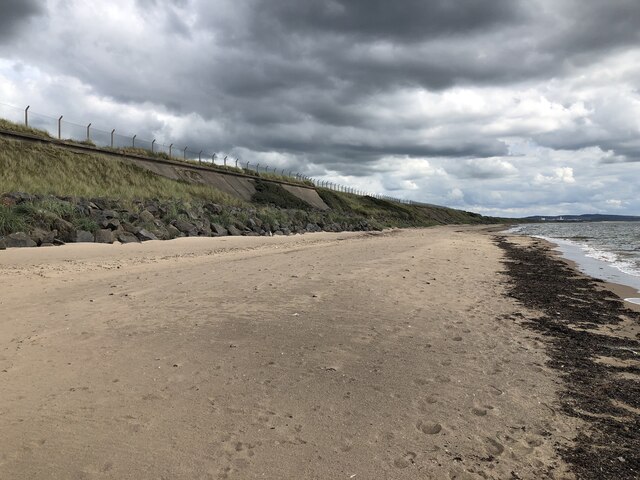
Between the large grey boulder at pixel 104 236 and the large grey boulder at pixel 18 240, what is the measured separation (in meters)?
2.33

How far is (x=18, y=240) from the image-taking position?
39.8ft

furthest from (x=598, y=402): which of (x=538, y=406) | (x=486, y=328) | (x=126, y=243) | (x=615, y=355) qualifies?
(x=126, y=243)

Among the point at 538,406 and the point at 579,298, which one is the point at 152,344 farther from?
the point at 579,298

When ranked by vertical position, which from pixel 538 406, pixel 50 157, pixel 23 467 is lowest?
pixel 23 467

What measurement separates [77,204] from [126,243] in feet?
12.9

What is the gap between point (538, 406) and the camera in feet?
12.9

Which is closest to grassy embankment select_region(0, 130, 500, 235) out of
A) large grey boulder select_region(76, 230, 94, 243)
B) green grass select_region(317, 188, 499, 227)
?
large grey boulder select_region(76, 230, 94, 243)

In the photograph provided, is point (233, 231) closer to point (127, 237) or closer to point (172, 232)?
point (172, 232)

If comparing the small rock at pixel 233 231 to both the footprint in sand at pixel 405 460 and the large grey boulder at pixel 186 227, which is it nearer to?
the large grey boulder at pixel 186 227

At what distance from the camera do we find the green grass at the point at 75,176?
2138 centimetres

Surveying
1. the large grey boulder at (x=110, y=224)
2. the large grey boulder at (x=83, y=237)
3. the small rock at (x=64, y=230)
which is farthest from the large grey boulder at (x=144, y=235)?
the small rock at (x=64, y=230)

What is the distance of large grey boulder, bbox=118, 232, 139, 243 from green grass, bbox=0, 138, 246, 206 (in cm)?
669

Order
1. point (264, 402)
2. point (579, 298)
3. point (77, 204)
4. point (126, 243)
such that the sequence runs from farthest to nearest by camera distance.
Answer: point (77, 204), point (126, 243), point (579, 298), point (264, 402)

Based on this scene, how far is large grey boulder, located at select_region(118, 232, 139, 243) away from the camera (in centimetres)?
1531
